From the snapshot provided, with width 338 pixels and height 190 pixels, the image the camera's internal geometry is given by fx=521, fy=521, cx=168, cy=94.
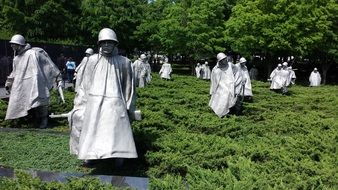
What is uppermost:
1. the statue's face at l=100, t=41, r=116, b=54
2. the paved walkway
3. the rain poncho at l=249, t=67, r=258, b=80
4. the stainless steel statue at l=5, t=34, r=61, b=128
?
the statue's face at l=100, t=41, r=116, b=54

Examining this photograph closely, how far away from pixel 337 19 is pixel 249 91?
79.8 feet

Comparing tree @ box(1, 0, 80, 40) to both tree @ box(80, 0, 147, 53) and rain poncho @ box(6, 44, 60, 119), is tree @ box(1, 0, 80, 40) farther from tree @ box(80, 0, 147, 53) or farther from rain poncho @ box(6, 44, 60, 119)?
rain poncho @ box(6, 44, 60, 119)

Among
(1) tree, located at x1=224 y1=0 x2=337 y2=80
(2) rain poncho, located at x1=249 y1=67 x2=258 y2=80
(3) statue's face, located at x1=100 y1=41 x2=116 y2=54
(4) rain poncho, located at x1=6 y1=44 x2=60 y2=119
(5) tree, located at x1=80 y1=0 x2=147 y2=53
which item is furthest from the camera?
Result: (5) tree, located at x1=80 y1=0 x2=147 y2=53

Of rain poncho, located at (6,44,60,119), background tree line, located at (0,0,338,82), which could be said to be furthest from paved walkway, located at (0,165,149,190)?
background tree line, located at (0,0,338,82)

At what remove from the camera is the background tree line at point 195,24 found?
3794 cm

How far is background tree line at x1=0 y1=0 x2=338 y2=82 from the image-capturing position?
124 ft

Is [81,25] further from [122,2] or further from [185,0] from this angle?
[185,0]

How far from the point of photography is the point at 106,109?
7059 millimetres

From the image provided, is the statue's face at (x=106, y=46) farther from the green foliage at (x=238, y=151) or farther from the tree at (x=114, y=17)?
the tree at (x=114, y=17)

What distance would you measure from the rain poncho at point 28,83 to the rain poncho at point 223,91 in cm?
466

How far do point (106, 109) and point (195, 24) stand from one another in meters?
34.1

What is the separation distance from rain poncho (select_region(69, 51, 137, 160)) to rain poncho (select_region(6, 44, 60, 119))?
10.8 ft

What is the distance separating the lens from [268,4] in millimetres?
39281

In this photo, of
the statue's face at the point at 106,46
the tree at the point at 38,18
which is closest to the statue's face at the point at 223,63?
the statue's face at the point at 106,46
